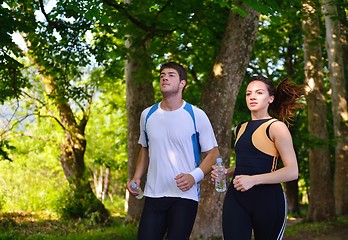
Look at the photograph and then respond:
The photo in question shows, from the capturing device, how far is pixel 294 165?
408 cm

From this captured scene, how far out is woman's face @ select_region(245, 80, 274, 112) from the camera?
4387mm

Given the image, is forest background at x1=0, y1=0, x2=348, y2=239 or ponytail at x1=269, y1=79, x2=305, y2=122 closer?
ponytail at x1=269, y1=79, x2=305, y2=122

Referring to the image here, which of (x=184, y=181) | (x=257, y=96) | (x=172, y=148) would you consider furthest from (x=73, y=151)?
(x=257, y=96)

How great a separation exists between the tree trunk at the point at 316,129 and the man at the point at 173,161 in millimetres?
11858

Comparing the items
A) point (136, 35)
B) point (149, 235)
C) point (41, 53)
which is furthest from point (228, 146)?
point (149, 235)

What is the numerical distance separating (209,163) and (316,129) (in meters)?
12.6

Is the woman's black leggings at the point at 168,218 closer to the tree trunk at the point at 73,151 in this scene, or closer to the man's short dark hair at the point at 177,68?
the man's short dark hair at the point at 177,68

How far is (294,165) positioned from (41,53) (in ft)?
33.3

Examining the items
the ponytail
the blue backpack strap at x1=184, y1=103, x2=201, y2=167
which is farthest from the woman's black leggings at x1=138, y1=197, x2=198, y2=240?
the ponytail

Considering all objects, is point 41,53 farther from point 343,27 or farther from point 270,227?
point 343,27

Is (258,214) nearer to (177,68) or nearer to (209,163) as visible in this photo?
(209,163)

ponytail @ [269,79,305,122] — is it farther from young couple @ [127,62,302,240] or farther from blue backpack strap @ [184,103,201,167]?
blue backpack strap @ [184,103,201,167]

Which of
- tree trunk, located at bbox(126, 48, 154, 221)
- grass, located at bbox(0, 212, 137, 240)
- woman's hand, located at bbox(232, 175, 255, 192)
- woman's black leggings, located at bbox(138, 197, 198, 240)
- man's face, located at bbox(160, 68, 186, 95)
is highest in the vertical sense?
tree trunk, located at bbox(126, 48, 154, 221)

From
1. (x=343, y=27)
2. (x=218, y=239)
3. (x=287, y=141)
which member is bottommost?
(x=218, y=239)
